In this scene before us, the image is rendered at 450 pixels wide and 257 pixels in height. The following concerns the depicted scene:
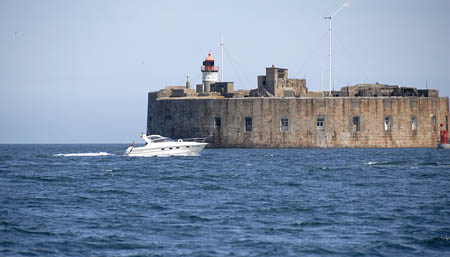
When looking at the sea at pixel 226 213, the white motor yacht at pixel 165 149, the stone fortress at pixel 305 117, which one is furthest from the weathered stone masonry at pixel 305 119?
the sea at pixel 226 213

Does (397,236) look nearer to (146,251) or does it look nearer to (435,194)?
(146,251)

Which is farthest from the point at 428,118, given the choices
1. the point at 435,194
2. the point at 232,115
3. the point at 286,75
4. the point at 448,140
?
the point at 435,194

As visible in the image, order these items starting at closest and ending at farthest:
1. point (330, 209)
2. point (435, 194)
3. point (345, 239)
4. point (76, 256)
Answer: point (76, 256) < point (345, 239) < point (330, 209) < point (435, 194)

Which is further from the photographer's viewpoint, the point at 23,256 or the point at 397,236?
the point at 397,236

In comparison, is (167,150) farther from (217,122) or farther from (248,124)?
(248,124)

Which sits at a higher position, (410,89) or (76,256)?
(410,89)

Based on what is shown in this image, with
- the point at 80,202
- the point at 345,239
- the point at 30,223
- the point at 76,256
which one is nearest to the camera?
the point at 76,256

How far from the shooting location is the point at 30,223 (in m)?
24.0

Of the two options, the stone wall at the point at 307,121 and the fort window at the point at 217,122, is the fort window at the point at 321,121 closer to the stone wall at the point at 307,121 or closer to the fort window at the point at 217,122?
the stone wall at the point at 307,121

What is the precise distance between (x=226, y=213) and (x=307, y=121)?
2075 inches

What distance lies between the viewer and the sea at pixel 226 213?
20156 mm

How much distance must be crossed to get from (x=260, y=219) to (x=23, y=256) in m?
8.54

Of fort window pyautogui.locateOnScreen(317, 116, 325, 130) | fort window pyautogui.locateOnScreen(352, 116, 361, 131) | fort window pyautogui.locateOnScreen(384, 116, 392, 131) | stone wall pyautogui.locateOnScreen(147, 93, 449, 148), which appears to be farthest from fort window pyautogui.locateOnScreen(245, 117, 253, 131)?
fort window pyautogui.locateOnScreen(384, 116, 392, 131)

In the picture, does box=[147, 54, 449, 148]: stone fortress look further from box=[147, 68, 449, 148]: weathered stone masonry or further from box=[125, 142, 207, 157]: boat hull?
box=[125, 142, 207, 157]: boat hull
